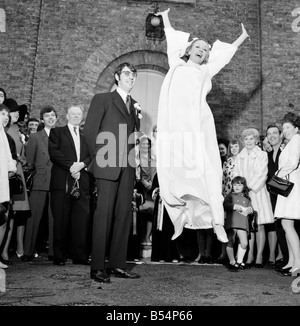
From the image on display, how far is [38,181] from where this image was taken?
217 inches

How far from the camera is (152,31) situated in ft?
30.2

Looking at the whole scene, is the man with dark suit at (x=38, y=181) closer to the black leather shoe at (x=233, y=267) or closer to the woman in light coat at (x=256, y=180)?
the black leather shoe at (x=233, y=267)

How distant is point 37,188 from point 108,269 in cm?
204

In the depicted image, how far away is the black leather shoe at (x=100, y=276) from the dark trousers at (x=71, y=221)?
1407 mm

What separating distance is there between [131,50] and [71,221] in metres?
5.05

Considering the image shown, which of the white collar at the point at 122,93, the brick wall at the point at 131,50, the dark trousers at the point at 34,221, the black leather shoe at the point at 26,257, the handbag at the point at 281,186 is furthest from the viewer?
the brick wall at the point at 131,50

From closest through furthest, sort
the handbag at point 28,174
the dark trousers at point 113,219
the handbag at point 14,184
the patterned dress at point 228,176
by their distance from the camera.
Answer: the dark trousers at point 113,219
the handbag at point 14,184
the handbag at point 28,174
the patterned dress at point 228,176

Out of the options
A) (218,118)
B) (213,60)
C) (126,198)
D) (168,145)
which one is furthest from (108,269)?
(218,118)

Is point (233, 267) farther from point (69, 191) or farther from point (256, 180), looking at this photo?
point (69, 191)

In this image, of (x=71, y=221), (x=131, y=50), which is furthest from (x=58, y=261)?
(x=131, y=50)

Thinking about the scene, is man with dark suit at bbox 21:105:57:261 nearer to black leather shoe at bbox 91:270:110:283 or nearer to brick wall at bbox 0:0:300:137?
black leather shoe at bbox 91:270:110:283

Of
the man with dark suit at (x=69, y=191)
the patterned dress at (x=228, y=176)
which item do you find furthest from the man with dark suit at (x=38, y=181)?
the patterned dress at (x=228, y=176)

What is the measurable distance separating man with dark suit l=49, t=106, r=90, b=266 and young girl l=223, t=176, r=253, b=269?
5.80ft

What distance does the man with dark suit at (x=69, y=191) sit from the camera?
498 cm
